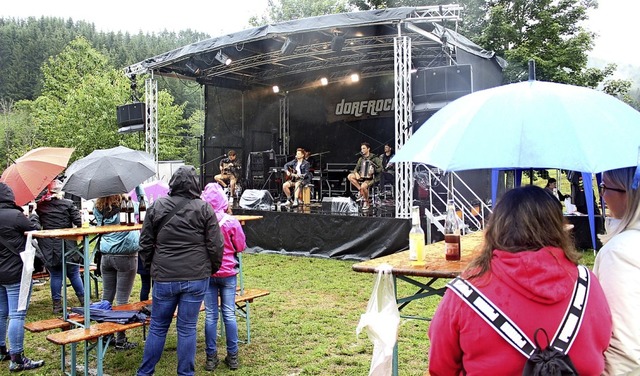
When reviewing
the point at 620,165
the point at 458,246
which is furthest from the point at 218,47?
the point at 620,165

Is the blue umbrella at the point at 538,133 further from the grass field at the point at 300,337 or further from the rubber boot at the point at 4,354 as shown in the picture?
the rubber boot at the point at 4,354

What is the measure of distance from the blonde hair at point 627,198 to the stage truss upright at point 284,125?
12.5m

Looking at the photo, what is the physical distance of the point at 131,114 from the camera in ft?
37.3

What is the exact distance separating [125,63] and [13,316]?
46.1 metres

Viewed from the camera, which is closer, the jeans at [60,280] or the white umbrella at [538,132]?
the white umbrella at [538,132]

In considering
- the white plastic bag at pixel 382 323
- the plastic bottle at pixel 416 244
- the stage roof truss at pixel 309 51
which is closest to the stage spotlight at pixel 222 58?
the stage roof truss at pixel 309 51

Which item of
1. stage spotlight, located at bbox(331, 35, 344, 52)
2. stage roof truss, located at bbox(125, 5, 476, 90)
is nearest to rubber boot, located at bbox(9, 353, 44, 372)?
stage roof truss, located at bbox(125, 5, 476, 90)

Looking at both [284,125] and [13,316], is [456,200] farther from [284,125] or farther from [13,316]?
[13,316]

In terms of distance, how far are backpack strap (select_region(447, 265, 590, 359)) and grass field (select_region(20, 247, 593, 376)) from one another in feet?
8.18

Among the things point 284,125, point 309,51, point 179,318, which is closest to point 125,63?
point 284,125

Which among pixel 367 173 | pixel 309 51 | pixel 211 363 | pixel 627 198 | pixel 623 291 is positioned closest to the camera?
pixel 623 291

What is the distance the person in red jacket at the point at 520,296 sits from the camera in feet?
4.04

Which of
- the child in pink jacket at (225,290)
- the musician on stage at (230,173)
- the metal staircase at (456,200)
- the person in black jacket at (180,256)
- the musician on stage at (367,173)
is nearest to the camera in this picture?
the person in black jacket at (180,256)

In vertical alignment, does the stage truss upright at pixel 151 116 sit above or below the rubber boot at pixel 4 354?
above
